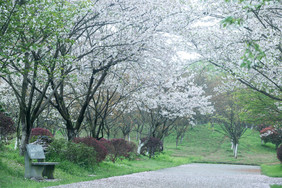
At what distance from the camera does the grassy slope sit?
9883mm

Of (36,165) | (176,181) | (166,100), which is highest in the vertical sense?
(166,100)

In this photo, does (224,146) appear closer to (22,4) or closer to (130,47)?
(130,47)

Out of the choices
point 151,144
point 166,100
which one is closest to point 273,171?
point 151,144

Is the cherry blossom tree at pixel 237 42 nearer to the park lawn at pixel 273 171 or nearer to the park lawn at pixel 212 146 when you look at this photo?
the park lawn at pixel 273 171

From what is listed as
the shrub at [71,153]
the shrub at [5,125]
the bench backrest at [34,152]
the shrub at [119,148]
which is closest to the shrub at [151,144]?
the shrub at [119,148]

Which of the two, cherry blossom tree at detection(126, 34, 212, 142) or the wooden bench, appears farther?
cherry blossom tree at detection(126, 34, 212, 142)

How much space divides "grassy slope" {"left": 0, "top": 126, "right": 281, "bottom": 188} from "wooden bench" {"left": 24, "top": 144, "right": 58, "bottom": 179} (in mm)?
323

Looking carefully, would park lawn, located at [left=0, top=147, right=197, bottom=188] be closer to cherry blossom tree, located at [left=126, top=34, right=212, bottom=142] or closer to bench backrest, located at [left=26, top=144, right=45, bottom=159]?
bench backrest, located at [left=26, top=144, right=45, bottom=159]

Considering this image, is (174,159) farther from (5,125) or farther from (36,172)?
(36,172)

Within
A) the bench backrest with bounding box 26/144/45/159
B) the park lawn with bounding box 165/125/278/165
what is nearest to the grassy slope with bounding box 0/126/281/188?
the park lawn with bounding box 165/125/278/165

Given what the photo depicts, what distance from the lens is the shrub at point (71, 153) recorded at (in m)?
12.6

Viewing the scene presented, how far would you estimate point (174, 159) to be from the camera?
81.9 feet

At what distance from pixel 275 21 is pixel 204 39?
2.72 metres

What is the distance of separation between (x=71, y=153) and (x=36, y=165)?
2.91m
